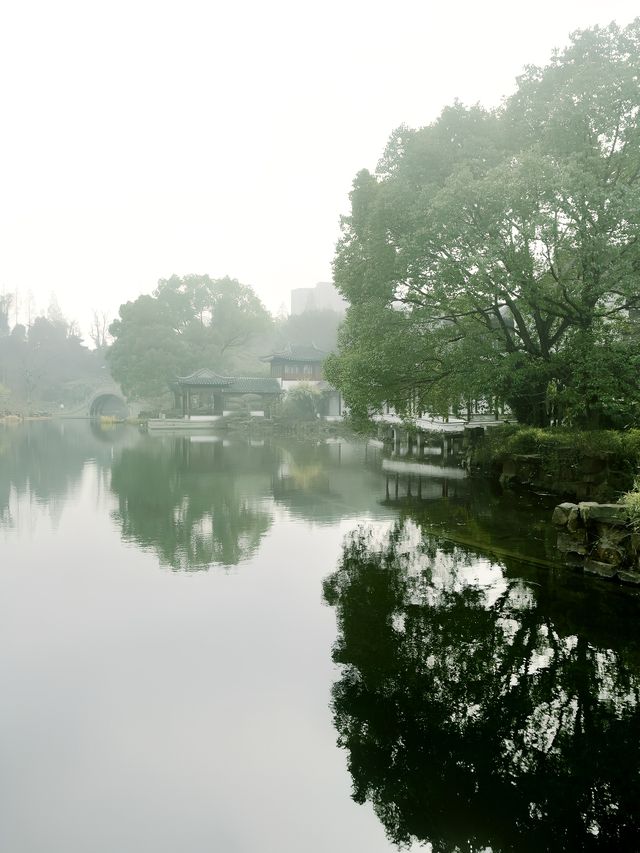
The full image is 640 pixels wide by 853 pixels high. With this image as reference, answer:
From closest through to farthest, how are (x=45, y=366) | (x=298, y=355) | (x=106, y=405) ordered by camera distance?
1. (x=298, y=355)
2. (x=106, y=405)
3. (x=45, y=366)

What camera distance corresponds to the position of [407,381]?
59.7 ft

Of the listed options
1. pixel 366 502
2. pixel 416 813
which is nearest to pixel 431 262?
pixel 366 502

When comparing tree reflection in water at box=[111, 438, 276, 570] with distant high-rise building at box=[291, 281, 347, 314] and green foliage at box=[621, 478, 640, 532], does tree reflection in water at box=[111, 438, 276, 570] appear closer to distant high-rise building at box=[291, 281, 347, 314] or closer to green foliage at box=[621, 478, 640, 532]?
green foliage at box=[621, 478, 640, 532]

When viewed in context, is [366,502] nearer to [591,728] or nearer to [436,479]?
[436,479]

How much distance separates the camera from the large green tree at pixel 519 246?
44.3ft

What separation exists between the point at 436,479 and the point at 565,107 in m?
10.8

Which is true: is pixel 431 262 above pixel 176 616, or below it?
above

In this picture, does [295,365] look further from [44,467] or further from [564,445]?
[564,445]

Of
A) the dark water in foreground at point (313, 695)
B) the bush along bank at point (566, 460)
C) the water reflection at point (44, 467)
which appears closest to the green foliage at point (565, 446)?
the bush along bank at point (566, 460)

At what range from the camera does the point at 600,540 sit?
28.7 feet

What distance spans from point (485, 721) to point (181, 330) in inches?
2765

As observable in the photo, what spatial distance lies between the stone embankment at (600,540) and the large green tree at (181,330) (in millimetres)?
53440

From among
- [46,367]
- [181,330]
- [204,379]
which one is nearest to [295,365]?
[204,379]

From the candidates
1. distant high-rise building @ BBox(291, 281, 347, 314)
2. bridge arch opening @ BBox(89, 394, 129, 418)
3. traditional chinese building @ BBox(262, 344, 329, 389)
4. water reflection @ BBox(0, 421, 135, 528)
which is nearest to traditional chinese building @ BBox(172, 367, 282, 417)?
traditional chinese building @ BBox(262, 344, 329, 389)
